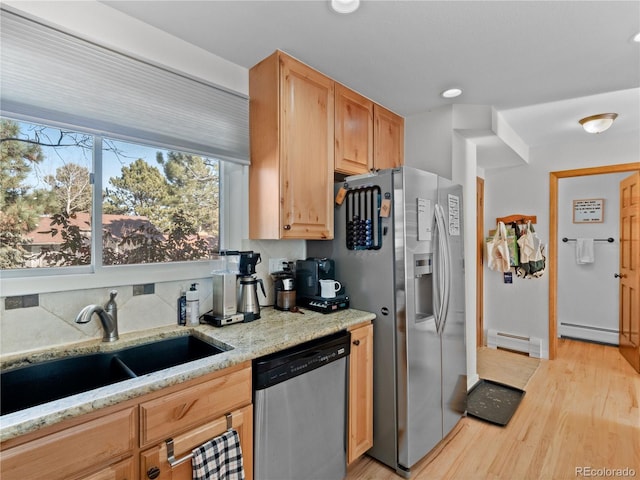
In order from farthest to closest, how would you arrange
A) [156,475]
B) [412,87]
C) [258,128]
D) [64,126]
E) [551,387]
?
[551,387] → [412,87] → [258,128] → [64,126] → [156,475]

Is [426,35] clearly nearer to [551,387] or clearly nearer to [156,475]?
[156,475]

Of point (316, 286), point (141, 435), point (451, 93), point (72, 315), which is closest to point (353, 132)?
point (451, 93)

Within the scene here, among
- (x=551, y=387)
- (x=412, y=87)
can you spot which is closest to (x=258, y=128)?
(x=412, y=87)

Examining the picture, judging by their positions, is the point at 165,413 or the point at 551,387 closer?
the point at 165,413

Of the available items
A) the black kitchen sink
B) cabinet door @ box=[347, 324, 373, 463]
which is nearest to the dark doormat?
cabinet door @ box=[347, 324, 373, 463]

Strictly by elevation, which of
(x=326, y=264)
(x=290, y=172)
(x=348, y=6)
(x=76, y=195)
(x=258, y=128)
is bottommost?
(x=326, y=264)

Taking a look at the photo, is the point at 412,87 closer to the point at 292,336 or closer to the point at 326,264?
the point at 326,264

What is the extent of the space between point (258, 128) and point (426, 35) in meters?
1.04

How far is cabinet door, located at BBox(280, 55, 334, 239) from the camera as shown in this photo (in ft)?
6.20

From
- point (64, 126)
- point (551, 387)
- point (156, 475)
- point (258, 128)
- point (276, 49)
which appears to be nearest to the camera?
point (156, 475)

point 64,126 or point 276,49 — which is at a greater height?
point 276,49

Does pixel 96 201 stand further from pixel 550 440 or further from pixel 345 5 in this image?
pixel 550 440

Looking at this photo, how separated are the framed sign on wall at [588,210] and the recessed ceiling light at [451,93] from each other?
2919 millimetres

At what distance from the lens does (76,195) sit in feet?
5.05
